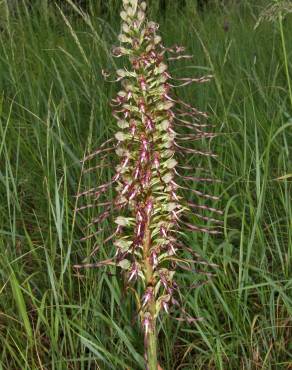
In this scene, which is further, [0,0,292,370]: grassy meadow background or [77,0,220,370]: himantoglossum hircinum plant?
[0,0,292,370]: grassy meadow background

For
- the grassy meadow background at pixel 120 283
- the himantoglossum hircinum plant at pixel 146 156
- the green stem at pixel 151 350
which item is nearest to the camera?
the himantoglossum hircinum plant at pixel 146 156

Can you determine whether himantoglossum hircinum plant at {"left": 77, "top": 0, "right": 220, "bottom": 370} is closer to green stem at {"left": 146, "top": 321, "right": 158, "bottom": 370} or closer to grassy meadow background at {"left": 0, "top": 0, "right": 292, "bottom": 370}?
green stem at {"left": 146, "top": 321, "right": 158, "bottom": 370}

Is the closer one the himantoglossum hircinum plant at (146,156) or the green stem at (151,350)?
the himantoglossum hircinum plant at (146,156)

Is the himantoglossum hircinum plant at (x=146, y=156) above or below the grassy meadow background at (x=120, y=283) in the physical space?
above

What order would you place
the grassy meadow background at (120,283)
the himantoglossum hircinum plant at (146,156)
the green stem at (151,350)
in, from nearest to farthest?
1. the himantoglossum hircinum plant at (146,156)
2. the green stem at (151,350)
3. the grassy meadow background at (120,283)

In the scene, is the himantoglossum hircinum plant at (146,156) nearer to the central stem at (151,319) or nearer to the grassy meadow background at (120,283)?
the central stem at (151,319)

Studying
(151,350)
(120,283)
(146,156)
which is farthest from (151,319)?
(120,283)

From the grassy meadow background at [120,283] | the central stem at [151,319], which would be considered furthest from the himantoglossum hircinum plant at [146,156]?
the grassy meadow background at [120,283]

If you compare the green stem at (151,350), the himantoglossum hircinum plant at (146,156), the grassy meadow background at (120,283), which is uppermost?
the himantoglossum hircinum plant at (146,156)

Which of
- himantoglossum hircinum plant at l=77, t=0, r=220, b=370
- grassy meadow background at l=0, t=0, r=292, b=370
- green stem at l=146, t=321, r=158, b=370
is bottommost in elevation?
grassy meadow background at l=0, t=0, r=292, b=370

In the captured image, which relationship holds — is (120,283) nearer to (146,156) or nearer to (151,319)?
(151,319)

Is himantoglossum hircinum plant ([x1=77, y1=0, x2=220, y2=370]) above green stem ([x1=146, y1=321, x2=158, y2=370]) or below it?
above

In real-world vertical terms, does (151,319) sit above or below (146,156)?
below

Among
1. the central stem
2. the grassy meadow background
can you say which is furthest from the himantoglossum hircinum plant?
the grassy meadow background
